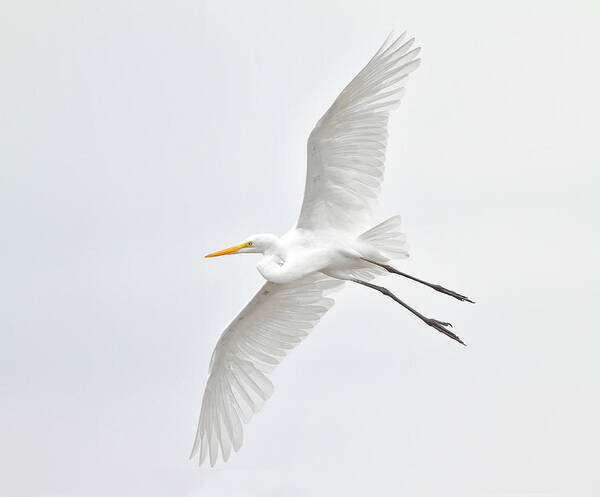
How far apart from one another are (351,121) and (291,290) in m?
2.51

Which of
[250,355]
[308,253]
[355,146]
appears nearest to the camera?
[355,146]

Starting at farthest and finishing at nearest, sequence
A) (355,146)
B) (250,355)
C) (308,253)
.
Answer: (250,355) → (308,253) → (355,146)

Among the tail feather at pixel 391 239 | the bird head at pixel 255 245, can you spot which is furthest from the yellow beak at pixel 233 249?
the tail feather at pixel 391 239

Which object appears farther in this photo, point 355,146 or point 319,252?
point 319,252

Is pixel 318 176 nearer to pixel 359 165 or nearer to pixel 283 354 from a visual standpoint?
pixel 359 165

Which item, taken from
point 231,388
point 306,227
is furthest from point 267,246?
point 231,388

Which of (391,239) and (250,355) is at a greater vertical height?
(391,239)

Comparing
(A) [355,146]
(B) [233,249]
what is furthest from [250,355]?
(A) [355,146]

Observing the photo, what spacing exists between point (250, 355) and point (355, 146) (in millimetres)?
3193

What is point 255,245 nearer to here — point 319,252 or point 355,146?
point 319,252

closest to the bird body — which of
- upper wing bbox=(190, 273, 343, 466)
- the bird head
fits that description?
the bird head

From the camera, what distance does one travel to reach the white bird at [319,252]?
39.2 feet

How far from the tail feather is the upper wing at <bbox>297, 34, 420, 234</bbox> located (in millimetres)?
464

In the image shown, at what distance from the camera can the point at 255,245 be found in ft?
42.3
